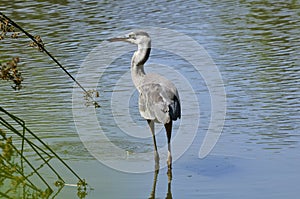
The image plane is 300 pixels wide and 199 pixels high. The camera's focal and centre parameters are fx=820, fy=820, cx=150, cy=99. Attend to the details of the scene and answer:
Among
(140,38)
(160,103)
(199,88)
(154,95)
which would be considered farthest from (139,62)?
(199,88)

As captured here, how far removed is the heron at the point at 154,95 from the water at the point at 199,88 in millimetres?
493

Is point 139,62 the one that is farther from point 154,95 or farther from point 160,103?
point 160,103

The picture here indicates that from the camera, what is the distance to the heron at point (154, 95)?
7.53 metres

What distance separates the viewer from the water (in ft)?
24.0

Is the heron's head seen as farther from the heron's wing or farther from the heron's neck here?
the heron's wing

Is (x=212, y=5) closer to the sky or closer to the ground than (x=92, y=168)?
closer to the ground

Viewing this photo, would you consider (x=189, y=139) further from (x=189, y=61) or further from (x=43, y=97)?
(x=189, y=61)

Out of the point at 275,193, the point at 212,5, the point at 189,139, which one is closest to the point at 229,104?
the point at 189,139

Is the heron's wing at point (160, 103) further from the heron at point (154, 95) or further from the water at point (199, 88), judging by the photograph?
the water at point (199, 88)

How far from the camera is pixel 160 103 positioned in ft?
24.8

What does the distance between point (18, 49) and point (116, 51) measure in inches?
61.4

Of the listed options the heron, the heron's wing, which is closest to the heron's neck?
the heron

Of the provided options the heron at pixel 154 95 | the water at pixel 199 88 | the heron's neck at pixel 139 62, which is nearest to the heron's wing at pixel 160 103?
the heron at pixel 154 95

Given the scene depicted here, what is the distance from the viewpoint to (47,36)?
13.8m
